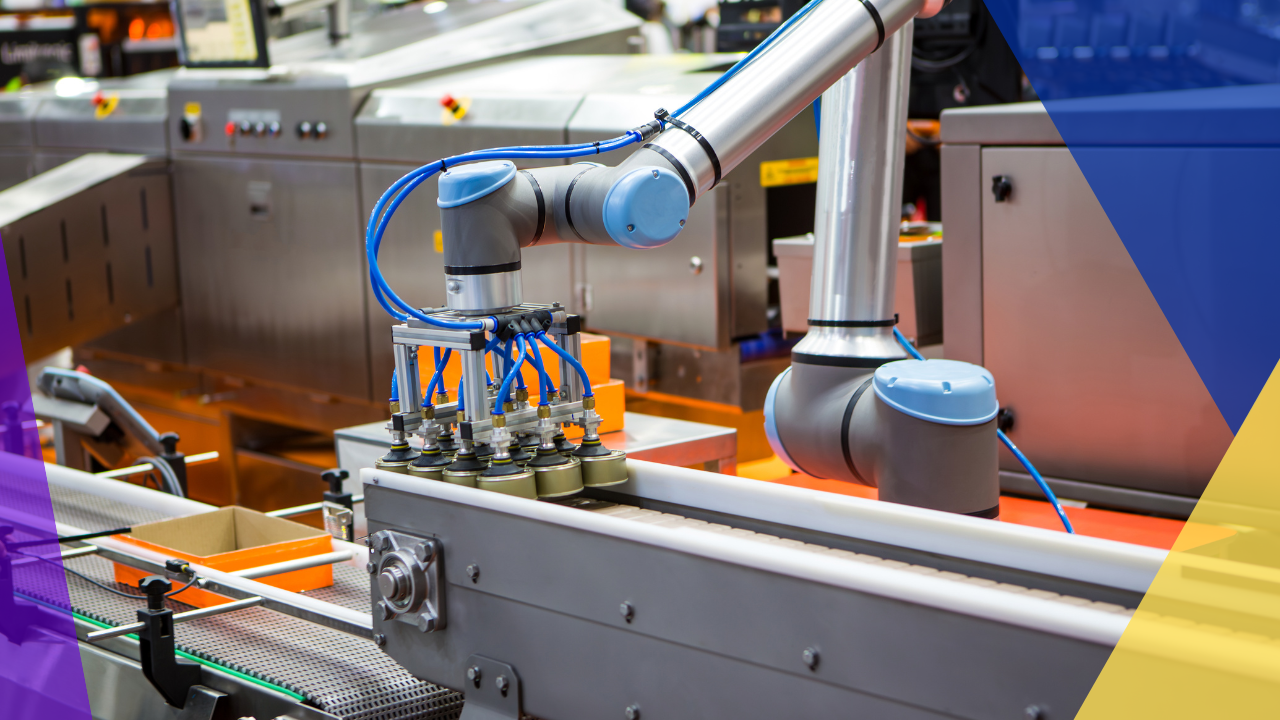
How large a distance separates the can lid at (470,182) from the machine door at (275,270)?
215 centimetres

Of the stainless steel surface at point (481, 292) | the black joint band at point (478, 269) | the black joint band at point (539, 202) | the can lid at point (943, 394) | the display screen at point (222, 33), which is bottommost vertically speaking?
the can lid at point (943, 394)

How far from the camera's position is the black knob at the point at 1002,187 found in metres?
1.63

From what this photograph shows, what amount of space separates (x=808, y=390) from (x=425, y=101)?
5.74 ft

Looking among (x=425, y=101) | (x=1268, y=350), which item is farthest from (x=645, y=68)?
(x=1268, y=350)

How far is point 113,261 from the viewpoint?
3.51 meters

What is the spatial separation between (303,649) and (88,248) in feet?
8.51

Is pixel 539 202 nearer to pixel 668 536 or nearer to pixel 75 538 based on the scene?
pixel 668 536

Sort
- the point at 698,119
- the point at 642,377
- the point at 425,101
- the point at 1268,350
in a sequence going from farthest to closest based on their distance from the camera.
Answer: the point at 425,101 → the point at 642,377 → the point at 1268,350 → the point at 698,119

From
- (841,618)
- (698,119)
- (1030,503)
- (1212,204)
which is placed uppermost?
(698,119)

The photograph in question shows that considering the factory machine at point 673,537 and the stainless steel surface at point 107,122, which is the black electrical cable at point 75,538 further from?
the stainless steel surface at point 107,122

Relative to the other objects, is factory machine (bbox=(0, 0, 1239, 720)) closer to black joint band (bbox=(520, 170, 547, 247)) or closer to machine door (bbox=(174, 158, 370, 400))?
black joint band (bbox=(520, 170, 547, 247))

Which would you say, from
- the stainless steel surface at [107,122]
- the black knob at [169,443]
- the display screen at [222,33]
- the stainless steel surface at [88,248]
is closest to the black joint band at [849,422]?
the black knob at [169,443]

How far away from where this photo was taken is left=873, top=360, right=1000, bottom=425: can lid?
121 centimetres

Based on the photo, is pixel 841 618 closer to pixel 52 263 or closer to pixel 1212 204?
pixel 1212 204
